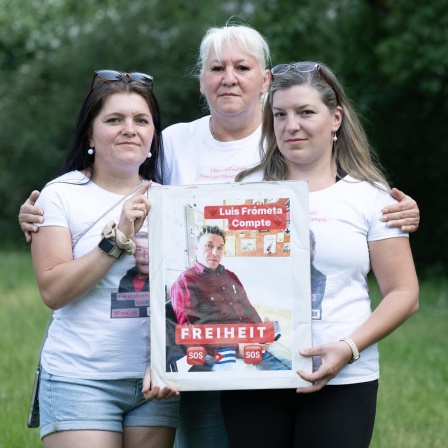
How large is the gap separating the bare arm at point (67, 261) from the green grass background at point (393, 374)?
8.93 ft

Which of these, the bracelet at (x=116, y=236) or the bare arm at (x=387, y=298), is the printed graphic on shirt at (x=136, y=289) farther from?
the bare arm at (x=387, y=298)

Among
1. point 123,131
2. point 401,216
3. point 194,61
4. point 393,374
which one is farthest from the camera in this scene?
point 194,61

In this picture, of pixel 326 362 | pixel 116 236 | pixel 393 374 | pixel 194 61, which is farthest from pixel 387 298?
pixel 194 61

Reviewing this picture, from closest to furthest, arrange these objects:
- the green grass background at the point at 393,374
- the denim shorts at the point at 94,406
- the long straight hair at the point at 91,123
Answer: the denim shorts at the point at 94,406, the long straight hair at the point at 91,123, the green grass background at the point at 393,374

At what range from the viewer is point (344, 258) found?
3436mm

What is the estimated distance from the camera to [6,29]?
29.7m

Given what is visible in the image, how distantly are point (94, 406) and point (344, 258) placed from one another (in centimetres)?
111

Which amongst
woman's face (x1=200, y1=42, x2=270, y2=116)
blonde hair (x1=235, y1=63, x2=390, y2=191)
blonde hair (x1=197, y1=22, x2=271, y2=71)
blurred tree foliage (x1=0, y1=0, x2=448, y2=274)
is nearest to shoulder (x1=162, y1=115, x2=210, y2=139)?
woman's face (x1=200, y1=42, x2=270, y2=116)

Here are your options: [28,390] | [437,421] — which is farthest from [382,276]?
[28,390]

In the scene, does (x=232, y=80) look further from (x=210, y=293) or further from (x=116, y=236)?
(x=210, y=293)

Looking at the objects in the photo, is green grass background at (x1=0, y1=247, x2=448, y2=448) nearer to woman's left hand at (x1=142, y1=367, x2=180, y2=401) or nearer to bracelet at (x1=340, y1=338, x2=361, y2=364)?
woman's left hand at (x1=142, y1=367, x2=180, y2=401)

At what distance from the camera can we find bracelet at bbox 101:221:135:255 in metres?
3.50

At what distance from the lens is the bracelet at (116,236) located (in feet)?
11.5

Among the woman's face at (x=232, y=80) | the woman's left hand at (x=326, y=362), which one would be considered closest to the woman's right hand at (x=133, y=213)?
the woman's left hand at (x=326, y=362)
